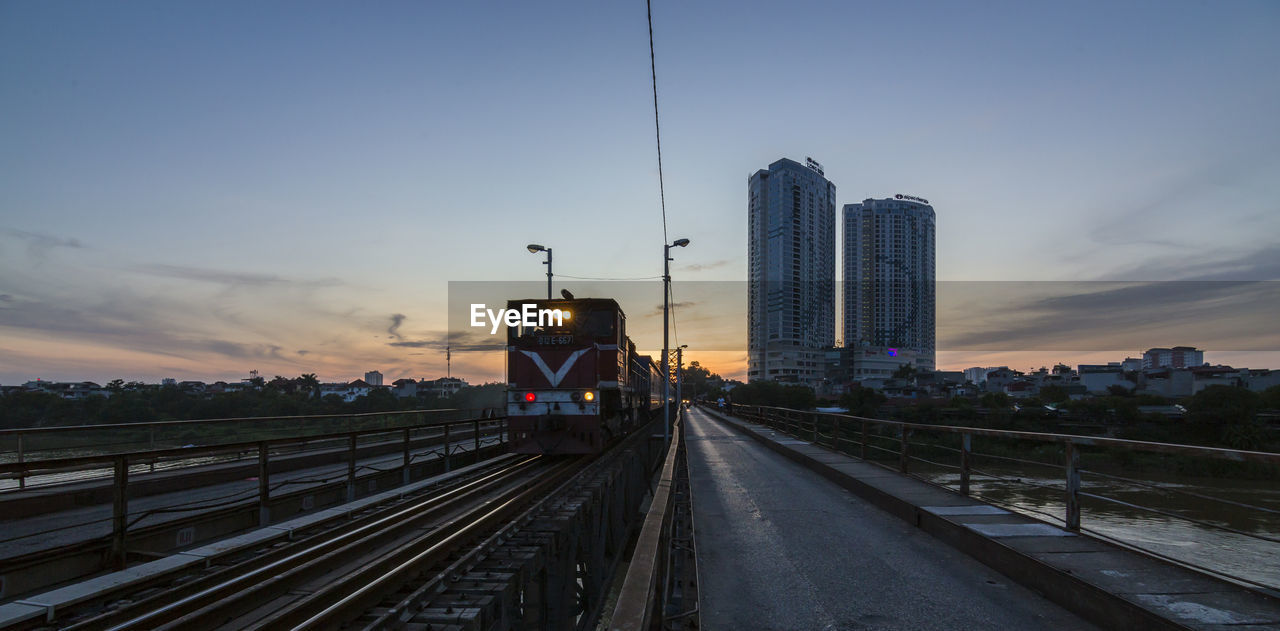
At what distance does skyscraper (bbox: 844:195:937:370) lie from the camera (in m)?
188

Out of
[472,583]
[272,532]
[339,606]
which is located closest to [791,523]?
[472,583]

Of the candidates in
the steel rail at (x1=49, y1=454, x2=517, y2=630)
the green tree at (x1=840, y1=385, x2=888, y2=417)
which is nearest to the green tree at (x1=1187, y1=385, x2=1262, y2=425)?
the green tree at (x1=840, y1=385, x2=888, y2=417)

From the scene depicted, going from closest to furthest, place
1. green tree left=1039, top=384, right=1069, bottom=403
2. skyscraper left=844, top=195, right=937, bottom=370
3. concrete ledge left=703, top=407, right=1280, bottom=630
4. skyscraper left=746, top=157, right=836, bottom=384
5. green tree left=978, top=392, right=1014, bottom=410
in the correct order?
concrete ledge left=703, top=407, right=1280, bottom=630 < green tree left=978, top=392, right=1014, bottom=410 < green tree left=1039, top=384, right=1069, bottom=403 < skyscraper left=746, top=157, right=836, bottom=384 < skyscraper left=844, top=195, right=937, bottom=370

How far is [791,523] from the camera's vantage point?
313 inches

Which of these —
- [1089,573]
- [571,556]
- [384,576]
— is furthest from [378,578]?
[1089,573]

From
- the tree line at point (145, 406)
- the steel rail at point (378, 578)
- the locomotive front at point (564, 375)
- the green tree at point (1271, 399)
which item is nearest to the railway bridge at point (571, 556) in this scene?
the steel rail at point (378, 578)

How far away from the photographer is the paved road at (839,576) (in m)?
4.59

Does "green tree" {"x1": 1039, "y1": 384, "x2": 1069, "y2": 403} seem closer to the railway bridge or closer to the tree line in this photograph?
the tree line

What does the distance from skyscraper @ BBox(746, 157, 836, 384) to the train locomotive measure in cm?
14878

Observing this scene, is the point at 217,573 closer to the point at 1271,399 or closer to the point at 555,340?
the point at 555,340

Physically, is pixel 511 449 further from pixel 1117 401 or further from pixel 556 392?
pixel 1117 401

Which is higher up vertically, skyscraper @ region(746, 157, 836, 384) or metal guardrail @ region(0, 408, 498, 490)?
skyscraper @ region(746, 157, 836, 384)

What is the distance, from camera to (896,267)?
188 metres

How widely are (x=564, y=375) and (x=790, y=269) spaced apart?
153m
